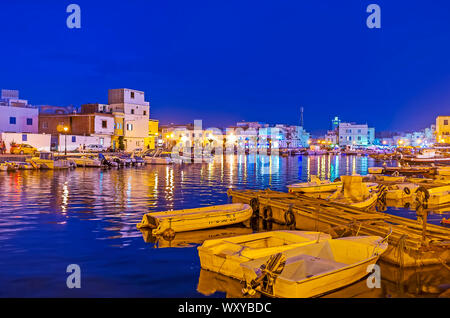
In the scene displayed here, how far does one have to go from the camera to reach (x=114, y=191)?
87.7ft

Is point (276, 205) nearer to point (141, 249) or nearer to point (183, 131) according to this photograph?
point (141, 249)

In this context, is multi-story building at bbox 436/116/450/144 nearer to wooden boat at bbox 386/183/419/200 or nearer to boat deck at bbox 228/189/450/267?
wooden boat at bbox 386/183/419/200

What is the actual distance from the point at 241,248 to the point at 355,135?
17683 centimetres

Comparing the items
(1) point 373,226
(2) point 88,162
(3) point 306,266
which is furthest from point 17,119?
(3) point 306,266

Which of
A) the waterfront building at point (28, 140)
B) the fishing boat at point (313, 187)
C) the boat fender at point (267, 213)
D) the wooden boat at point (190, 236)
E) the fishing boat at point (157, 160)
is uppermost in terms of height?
the waterfront building at point (28, 140)

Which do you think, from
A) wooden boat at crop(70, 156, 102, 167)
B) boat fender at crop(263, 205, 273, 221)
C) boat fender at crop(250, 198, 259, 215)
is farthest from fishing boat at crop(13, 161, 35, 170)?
boat fender at crop(263, 205, 273, 221)

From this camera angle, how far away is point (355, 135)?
577 ft

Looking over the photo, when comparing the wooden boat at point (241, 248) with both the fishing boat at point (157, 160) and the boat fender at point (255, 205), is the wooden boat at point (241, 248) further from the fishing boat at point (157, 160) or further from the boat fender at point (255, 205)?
the fishing boat at point (157, 160)

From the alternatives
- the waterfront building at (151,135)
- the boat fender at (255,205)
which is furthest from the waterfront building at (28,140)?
the boat fender at (255,205)

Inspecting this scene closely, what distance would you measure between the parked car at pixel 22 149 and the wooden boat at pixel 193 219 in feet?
150

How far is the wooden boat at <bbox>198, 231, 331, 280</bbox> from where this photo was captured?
10.0 metres

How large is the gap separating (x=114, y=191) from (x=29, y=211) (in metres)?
8.31

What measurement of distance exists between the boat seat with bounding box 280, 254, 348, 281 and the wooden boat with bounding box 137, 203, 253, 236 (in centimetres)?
649

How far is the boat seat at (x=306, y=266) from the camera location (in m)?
9.16
